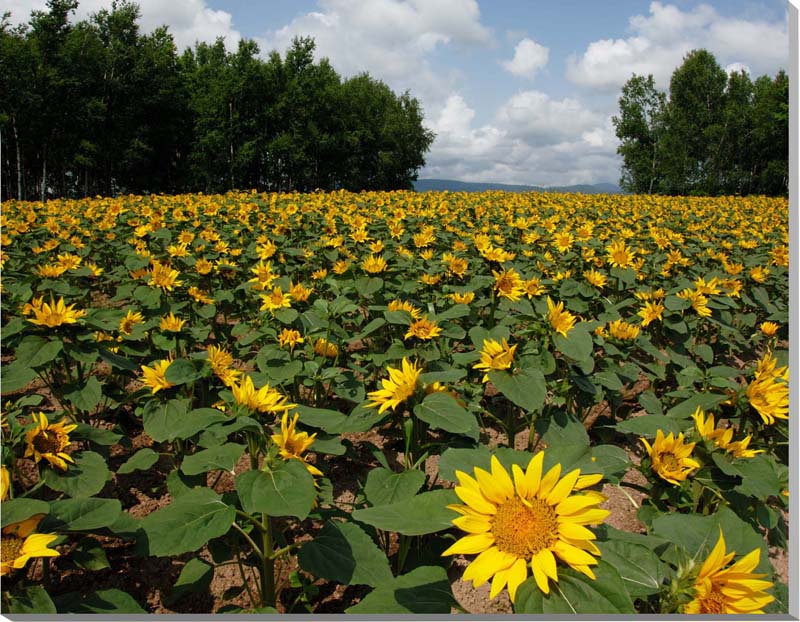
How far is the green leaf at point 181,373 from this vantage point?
2.13 metres

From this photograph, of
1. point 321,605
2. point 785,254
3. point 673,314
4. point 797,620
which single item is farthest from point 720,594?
point 785,254

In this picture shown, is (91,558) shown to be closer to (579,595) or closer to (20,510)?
(20,510)

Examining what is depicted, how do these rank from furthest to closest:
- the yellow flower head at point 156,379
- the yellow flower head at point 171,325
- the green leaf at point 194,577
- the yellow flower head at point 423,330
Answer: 1. the yellow flower head at point 171,325
2. the yellow flower head at point 423,330
3. the yellow flower head at point 156,379
4. the green leaf at point 194,577

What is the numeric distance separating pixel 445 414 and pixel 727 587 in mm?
808

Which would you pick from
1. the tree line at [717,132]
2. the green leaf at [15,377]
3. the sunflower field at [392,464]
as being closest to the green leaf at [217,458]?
the sunflower field at [392,464]

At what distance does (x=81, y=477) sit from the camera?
1701mm

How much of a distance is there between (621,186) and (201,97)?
32.7m

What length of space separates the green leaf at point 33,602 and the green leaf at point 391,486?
82cm

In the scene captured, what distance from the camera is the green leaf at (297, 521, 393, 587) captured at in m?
1.35

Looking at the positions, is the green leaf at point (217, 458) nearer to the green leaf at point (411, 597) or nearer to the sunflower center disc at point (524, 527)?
the green leaf at point (411, 597)

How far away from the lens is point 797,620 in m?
1.02

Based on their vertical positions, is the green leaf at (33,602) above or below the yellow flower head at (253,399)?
below

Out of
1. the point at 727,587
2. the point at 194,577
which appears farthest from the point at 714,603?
the point at 194,577

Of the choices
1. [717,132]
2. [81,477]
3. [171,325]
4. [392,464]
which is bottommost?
[392,464]
